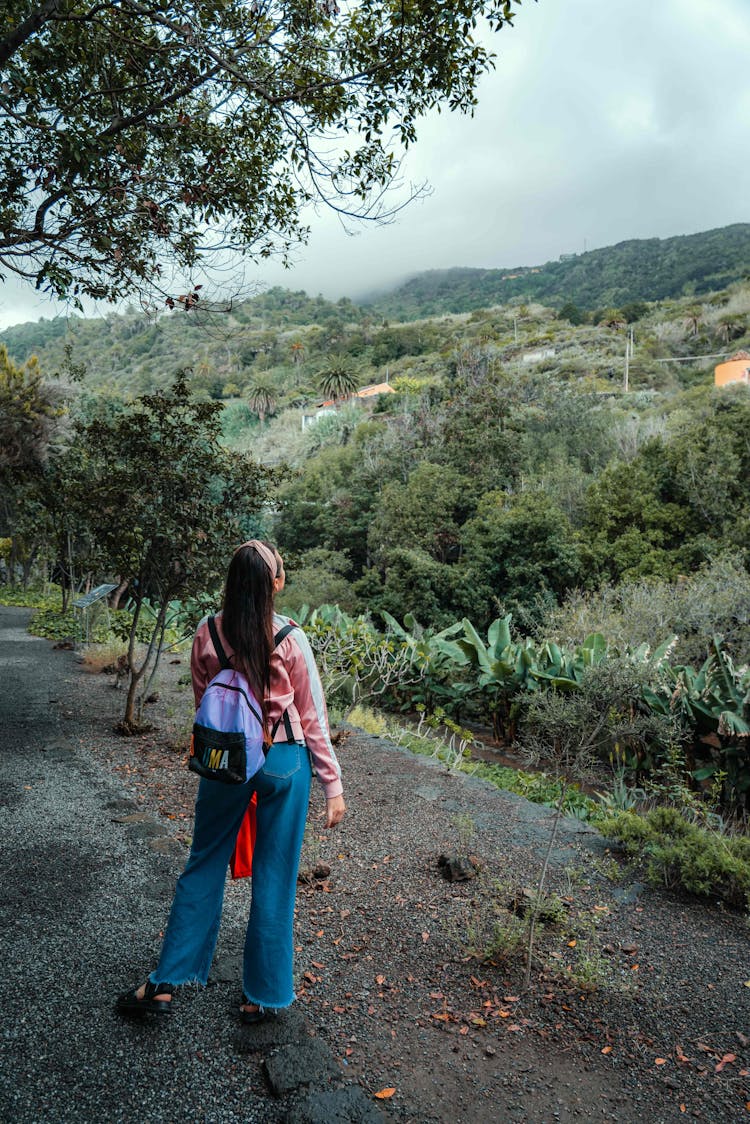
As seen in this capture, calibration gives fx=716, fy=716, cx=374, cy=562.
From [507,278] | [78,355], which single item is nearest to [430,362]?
[78,355]

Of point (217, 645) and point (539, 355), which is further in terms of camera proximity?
point (539, 355)

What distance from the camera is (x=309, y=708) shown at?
2281 mm

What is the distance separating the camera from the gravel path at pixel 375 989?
206 centimetres

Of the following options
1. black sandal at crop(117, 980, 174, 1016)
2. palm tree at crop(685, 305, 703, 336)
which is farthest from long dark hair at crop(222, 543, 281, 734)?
palm tree at crop(685, 305, 703, 336)

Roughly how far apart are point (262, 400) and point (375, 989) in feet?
190

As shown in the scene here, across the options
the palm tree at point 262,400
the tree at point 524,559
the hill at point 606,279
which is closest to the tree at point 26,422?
the tree at point 524,559

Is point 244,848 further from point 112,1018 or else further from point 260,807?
point 112,1018

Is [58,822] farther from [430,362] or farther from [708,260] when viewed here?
[708,260]

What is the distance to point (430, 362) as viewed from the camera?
57.8 metres

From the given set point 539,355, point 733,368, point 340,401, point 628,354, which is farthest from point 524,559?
point 340,401

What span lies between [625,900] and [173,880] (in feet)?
7.37

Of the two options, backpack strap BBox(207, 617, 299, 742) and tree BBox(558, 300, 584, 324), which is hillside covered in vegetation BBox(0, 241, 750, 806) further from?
tree BBox(558, 300, 584, 324)

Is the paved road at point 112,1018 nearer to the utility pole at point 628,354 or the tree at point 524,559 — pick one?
the tree at point 524,559

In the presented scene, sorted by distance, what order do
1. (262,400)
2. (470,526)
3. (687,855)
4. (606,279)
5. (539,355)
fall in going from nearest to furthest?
(687,855) < (470,526) < (539,355) < (262,400) < (606,279)
